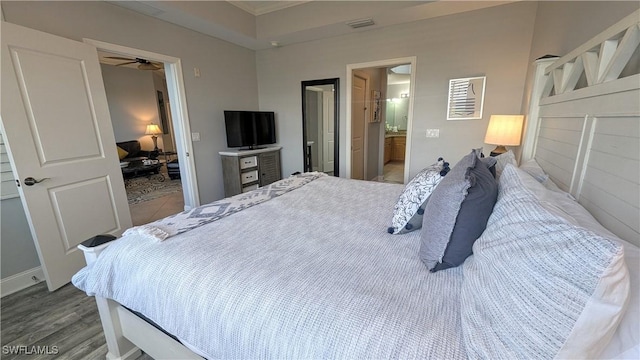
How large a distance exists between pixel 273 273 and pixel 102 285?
35.5 inches

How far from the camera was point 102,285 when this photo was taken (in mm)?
1214

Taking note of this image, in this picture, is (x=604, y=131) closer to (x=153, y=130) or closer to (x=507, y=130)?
(x=507, y=130)

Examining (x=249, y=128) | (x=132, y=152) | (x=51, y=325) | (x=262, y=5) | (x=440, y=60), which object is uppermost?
(x=262, y=5)

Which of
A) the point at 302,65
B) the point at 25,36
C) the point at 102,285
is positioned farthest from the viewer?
the point at 302,65

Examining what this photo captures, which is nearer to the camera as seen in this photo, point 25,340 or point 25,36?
point 25,340

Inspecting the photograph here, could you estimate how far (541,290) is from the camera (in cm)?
57

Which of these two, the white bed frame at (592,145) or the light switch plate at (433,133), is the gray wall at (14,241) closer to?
the white bed frame at (592,145)

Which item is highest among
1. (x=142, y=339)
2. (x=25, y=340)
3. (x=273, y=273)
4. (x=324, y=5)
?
(x=324, y=5)

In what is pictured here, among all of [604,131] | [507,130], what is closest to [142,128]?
[507,130]

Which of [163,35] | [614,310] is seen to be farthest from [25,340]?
[163,35]

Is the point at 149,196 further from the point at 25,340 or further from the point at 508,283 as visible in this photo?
the point at 508,283

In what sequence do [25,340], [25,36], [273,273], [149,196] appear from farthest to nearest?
[149,196] → [25,36] → [25,340] → [273,273]

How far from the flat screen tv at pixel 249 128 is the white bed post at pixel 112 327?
281 centimetres

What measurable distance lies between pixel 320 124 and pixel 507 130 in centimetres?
295
